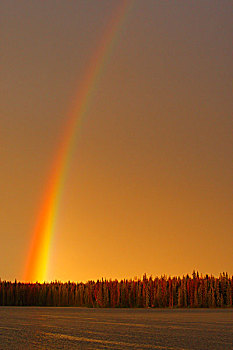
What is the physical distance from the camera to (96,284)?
46.0 metres

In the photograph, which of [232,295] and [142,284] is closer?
[232,295]

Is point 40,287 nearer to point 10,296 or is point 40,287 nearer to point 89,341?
point 10,296

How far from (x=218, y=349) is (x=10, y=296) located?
48040mm

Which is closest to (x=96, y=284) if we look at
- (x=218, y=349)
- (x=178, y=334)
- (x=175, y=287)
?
(x=175, y=287)

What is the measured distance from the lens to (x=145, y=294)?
41.4 m

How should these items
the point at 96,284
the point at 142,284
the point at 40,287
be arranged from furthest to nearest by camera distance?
the point at 40,287
the point at 96,284
the point at 142,284

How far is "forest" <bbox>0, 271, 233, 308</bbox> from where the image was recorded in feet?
127

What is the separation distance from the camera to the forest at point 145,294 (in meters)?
38.6

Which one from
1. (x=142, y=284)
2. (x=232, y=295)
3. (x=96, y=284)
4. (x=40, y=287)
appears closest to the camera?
(x=232, y=295)

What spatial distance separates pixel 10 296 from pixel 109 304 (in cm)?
1482

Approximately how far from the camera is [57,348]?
349 inches

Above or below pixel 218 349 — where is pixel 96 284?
above

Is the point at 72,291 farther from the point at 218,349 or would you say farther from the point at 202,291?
the point at 218,349

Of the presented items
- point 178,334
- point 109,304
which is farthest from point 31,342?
point 109,304
